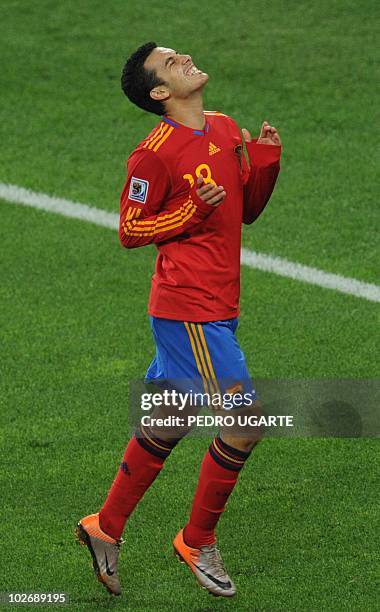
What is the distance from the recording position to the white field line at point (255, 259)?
8734 mm

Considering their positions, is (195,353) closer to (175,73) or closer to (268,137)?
(268,137)

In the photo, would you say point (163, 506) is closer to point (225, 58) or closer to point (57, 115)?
point (57, 115)

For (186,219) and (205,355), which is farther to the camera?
(205,355)

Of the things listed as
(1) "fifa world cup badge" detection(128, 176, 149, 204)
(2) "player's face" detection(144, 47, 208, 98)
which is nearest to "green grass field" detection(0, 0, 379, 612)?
(1) "fifa world cup badge" detection(128, 176, 149, 204)

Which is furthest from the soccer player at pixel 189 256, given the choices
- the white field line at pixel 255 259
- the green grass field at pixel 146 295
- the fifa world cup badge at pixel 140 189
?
the white field line at pixel 255 259

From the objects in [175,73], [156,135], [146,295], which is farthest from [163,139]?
[146,295]

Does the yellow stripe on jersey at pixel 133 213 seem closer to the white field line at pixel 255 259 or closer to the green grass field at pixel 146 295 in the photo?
the green grass field at pixel 146 295

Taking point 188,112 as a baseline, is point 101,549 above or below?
below

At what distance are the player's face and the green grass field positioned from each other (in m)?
1.86

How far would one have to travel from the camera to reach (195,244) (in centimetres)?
568

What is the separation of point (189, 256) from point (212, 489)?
35.5 inches

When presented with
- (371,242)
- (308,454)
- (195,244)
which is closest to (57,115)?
(371,242)

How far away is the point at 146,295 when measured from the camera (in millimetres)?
8734

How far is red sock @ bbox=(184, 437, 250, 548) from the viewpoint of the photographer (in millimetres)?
5695
